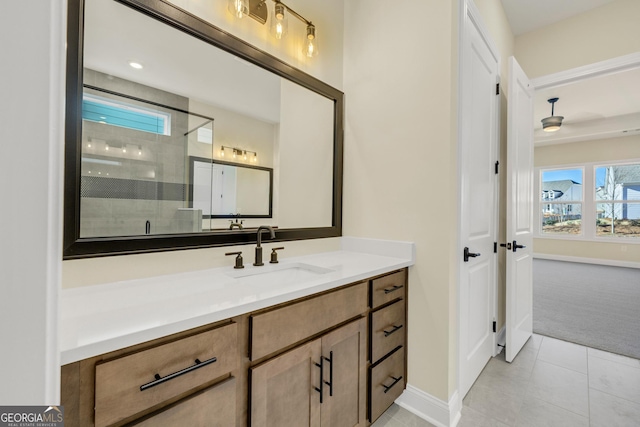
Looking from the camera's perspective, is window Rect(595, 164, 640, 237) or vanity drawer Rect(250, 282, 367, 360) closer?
vanity drawer Rect(250, 282, 367, 360)

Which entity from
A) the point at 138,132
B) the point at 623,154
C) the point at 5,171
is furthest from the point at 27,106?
the point at 623,154

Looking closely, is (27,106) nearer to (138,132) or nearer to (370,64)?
(138,132)

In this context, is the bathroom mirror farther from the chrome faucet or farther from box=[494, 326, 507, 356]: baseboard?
box=[494, 326, 507, 356]: baseboard

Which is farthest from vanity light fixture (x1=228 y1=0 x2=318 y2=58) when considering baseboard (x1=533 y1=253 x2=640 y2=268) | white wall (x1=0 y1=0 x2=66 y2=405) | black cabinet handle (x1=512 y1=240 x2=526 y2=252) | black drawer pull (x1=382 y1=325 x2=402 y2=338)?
baseboard (x1=533 y1=253 x2=640 y2=268)

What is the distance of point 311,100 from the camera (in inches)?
77.1

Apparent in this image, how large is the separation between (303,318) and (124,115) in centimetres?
113

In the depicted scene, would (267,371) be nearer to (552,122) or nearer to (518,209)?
(518,209)

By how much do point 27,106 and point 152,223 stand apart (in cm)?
90

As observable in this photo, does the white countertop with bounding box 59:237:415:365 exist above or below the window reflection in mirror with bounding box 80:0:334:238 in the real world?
below

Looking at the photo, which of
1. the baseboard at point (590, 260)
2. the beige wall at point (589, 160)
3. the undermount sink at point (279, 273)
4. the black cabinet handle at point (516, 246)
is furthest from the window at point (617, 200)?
the undermount sink at point (279, 273)

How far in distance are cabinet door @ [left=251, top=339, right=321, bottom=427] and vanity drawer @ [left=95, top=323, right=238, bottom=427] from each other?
0.16 m

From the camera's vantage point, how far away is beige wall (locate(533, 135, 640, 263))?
19.2 ft

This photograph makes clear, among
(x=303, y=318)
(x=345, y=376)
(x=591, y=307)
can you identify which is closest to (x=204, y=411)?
(x=303, y=318)

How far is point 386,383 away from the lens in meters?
1.56
